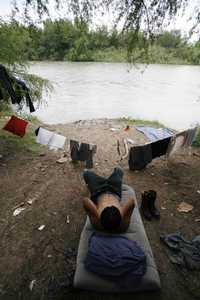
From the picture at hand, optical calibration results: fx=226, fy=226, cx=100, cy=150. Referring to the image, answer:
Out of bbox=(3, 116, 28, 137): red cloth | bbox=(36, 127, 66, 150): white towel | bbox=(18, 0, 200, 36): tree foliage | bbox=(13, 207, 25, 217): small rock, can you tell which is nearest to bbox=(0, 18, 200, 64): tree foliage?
bbox=(18, 0, 200, 36): tree foliage

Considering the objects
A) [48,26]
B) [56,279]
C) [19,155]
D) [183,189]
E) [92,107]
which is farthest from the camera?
[92,107]

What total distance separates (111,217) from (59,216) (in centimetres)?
103

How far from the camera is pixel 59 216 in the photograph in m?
2.89

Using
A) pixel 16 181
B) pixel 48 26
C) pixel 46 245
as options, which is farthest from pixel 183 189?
pixel 48 26

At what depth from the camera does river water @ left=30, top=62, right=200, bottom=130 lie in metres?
8.30

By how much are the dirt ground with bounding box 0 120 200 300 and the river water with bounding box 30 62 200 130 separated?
306cm

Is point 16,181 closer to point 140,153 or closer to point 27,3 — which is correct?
point 140,153

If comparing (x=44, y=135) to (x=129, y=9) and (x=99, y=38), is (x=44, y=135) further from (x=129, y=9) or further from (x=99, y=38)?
(x=129, y=9)

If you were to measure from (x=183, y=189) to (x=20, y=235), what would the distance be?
247 cm

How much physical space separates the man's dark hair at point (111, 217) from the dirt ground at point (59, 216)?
548mm

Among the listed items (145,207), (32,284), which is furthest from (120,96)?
(32,284)

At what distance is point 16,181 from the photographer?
3.71 metres

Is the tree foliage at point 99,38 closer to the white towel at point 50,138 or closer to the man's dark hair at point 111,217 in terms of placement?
the white towel at point 50,138

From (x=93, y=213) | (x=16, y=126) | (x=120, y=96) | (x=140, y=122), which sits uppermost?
(x=93, y=213)
